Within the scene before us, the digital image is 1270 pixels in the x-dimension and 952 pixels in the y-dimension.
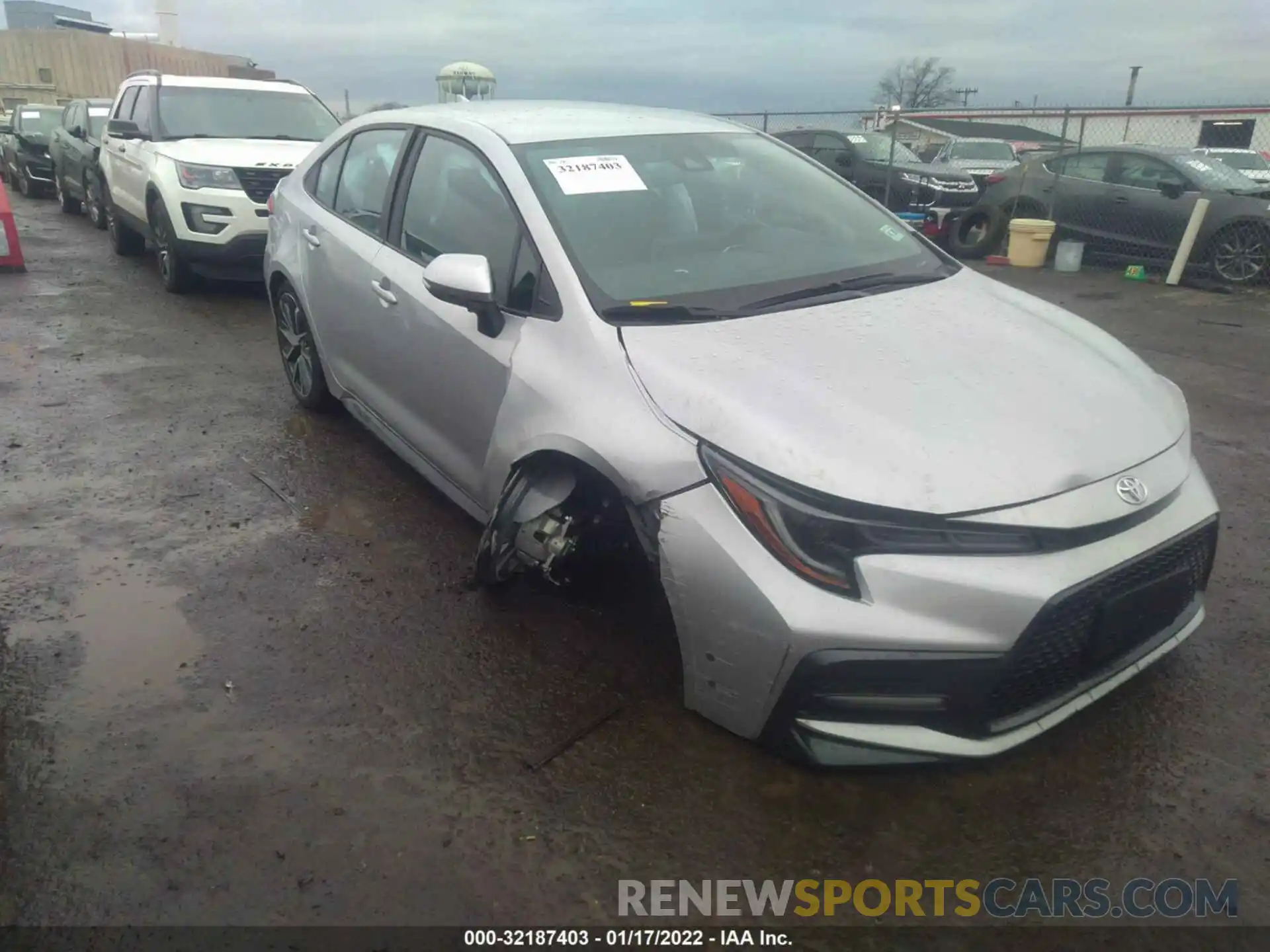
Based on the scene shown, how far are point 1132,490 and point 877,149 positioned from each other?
14.9 meters

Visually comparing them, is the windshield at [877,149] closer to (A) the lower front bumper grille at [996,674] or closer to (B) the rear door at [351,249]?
(B) the rear door at [351,249]

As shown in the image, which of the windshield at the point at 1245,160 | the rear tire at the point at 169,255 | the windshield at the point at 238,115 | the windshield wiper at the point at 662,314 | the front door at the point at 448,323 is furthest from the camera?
the windshield at the point at 1245,160

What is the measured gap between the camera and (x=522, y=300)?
3070 mm

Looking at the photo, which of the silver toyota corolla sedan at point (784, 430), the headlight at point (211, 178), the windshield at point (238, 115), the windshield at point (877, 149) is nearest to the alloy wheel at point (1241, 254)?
the windshield at point (877, 149)

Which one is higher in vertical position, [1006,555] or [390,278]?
[390,278]

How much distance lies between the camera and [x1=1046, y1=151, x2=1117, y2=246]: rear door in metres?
12.0

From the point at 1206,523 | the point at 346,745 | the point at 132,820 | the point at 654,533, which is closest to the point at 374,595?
the point at 346,745

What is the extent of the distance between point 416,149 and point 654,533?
2.24m

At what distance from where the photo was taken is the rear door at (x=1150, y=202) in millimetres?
11070

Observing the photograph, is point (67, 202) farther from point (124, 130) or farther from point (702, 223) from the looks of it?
point (702, 223)

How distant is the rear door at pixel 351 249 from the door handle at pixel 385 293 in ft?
0.12

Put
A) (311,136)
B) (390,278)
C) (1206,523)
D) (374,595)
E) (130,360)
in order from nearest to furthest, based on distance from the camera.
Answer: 1. (1206,523)
2. (374,595)
3. (390,278)
4. (130,360)
5. (311,136)

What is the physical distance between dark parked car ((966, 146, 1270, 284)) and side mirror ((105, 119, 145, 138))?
33.8ft

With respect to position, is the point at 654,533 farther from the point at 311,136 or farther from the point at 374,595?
the point at 311,136
